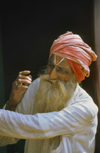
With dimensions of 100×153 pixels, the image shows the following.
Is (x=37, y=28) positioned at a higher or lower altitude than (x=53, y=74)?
higher

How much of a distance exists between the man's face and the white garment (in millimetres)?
126

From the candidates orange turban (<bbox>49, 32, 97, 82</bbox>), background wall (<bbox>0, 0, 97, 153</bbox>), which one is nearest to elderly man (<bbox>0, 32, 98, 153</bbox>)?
orange turban (<bbox>49, 32, 97, 82</bbox>)

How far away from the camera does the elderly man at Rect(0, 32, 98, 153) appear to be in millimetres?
1125

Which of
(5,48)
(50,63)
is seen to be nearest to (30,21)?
(5,48)

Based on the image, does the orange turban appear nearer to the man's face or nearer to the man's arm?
the man's face

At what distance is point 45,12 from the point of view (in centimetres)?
148

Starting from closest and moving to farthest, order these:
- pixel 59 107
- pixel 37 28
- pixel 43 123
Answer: pixel 43 123
pixel 59 107
pixel 37 28

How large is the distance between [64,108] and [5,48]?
0.60 metres

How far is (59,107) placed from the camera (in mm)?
1243

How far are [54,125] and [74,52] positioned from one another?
373 millimetres

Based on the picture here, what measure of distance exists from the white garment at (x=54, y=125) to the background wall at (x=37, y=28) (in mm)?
273

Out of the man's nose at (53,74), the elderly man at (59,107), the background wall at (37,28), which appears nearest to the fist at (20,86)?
the elderly man at (59,107)

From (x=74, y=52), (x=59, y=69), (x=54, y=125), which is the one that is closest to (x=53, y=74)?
(x=59, y=69)

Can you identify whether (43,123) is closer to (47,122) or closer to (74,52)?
(47,122)
